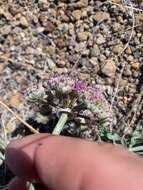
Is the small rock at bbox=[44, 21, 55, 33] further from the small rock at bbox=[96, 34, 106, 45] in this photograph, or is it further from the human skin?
the human skin

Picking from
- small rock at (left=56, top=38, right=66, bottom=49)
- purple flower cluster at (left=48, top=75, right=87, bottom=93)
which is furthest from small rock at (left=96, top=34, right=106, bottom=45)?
purple flower cluster at (left=48, top=75, right=87, bottom=93)

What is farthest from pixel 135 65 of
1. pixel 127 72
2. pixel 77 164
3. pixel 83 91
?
pixel 77 164

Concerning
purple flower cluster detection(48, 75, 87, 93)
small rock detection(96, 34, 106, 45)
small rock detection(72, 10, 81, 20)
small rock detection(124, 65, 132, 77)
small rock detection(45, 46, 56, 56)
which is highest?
small rock detection(72, 10, 81, 20)

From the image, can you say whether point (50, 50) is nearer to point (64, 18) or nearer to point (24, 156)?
point (64, 18)

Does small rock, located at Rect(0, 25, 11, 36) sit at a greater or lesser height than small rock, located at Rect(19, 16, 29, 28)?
A: lesser

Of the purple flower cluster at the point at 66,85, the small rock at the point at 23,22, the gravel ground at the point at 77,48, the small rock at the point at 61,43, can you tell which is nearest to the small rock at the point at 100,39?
the gravel ground at the point at 77,48

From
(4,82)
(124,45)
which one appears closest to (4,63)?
(4,82)

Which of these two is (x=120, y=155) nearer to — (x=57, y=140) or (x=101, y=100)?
(x=57, y=140)

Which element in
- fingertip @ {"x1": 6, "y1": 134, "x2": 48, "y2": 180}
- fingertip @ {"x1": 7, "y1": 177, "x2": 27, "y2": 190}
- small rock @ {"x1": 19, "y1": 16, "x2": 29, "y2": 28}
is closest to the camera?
fingertip @ {"x1": 6, "y1": 134, "x2": 48, "y2": 180}
